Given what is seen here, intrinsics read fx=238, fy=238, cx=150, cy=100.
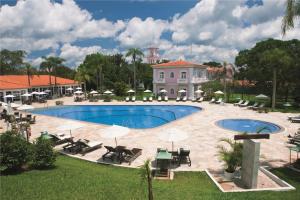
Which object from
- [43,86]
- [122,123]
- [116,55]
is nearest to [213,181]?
[122,123]

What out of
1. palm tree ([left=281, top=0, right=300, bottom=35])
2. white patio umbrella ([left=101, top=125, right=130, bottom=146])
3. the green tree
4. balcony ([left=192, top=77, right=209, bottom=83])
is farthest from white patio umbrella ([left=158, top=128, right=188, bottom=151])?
the green tree

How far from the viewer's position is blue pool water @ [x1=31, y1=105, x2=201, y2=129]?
87.2 feet

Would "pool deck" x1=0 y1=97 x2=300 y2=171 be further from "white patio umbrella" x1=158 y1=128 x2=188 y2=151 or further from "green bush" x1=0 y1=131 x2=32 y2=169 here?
"green bush" x1=0 y1=131 x2=32 y2=169

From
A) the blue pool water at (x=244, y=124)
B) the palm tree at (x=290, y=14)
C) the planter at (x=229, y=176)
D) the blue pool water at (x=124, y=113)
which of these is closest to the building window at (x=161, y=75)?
the blue pool water at (x=124, y=113)

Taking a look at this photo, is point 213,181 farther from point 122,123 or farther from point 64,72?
point 64,72

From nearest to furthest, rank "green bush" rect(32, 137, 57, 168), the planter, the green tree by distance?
"green bush" rect(32, 137, 57, 168) < the planter < the green tree

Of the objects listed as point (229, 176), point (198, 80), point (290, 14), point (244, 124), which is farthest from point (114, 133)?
point (198, 80)

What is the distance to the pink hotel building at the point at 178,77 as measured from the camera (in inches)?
1668

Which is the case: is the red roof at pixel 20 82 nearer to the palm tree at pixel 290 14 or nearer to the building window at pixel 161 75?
the building window at pixel 161 75

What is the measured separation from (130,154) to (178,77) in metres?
32.0

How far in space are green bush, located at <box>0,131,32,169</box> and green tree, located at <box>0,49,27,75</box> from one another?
203 ft

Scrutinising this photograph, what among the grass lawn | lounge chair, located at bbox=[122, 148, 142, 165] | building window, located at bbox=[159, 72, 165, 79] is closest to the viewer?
the grass lawn

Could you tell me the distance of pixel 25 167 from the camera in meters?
9.90

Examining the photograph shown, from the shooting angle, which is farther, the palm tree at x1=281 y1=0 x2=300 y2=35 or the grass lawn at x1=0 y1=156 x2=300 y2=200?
the palm tree at x1=281 y1=0 x2=300 y2=35
